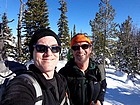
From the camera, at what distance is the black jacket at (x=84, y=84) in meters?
3.25

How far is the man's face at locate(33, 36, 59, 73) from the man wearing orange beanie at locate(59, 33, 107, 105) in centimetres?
113

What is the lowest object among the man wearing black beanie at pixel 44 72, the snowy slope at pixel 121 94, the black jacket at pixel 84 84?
the snowy slope at pixel 121 94

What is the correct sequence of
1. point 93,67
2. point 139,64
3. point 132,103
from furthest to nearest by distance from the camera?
point 139,64 → point 132,103 → point 93,67

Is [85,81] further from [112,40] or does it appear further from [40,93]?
[112,40]

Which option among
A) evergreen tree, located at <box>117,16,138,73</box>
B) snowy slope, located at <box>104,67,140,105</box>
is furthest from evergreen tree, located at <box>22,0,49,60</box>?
evergreen tree, located at <box>117,16,138,73</box>

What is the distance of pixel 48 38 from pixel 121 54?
35.2m

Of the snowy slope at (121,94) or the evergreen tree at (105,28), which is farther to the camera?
the evergreen tree at (105,28)

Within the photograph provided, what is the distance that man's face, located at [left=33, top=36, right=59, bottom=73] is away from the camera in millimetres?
2146

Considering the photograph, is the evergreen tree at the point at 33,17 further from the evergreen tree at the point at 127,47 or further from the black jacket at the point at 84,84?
the black jacket at the point at 84,84

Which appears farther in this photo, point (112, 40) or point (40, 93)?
point (112, 40)

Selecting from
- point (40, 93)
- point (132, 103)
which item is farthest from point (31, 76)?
point (132, 103)

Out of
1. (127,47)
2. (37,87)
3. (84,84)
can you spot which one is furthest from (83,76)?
(127,47)

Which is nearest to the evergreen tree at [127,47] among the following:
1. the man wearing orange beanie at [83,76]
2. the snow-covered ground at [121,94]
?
the snow-covered ground at [121,94]

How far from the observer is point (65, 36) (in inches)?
1500
